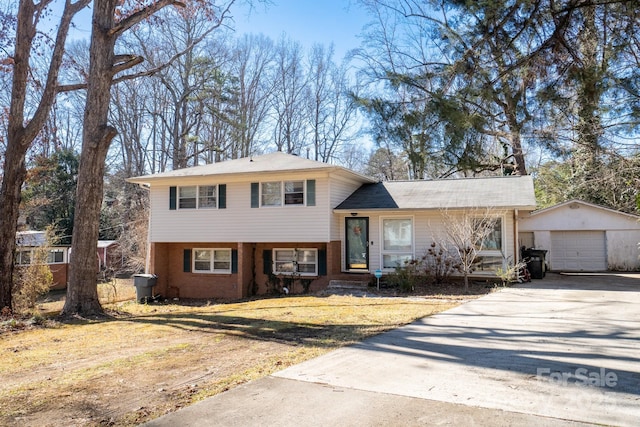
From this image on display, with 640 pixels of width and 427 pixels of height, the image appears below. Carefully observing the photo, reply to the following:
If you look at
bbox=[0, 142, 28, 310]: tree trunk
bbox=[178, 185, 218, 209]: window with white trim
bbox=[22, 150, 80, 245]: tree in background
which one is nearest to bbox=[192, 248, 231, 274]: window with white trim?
bbox=[178, 185, 218, 209]: window with white trim

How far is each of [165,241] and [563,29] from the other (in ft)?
48.0

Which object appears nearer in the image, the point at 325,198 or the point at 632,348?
the point at 632,348

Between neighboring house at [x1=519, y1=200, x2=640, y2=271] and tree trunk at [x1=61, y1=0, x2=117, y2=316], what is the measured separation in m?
15.9

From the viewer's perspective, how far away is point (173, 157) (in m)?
29.6

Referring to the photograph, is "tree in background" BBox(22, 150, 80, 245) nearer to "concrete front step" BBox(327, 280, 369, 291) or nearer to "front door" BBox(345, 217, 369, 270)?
"front door" BBox(345, 217, 369, 270)

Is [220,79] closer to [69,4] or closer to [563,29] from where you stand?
[69,4]

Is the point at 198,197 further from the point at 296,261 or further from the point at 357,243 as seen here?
the point at 357,243

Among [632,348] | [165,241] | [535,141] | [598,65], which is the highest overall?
[598,65]

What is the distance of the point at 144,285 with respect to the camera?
16.6 meters

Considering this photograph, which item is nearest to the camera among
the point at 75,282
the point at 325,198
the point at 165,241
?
the point at 75,282

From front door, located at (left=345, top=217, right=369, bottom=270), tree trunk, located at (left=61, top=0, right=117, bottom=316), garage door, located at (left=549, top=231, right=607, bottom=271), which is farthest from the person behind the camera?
garage door, located at (left=549, top=231, right=607, bottom=271)

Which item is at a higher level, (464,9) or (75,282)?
(464,9)

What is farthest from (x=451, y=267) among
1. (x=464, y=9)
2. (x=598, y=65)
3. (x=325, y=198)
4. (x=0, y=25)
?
(x=0, y=25)

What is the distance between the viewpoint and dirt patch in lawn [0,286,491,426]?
3.84 metres
